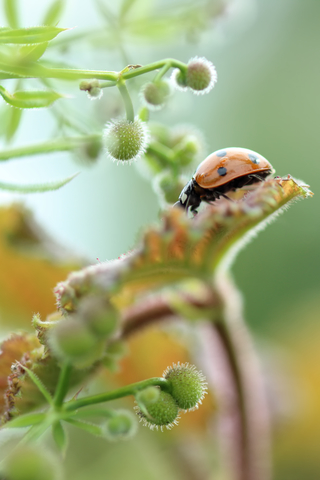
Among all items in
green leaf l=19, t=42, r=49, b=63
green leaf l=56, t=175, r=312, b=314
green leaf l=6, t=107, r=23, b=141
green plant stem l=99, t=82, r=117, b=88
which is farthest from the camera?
green leaf l=6, t=107, r=23, b=141

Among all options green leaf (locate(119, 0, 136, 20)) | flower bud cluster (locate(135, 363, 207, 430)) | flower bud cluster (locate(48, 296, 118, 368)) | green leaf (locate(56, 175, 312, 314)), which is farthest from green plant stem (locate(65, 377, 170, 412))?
green leaf (locate(119, 0, 136, 20))

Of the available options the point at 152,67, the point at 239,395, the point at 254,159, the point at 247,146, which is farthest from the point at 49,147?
the point at 247,146

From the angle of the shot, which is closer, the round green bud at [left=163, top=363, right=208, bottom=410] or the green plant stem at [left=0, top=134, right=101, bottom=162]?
the round green bud at [left=163, top=363, right=208, bottom=410]

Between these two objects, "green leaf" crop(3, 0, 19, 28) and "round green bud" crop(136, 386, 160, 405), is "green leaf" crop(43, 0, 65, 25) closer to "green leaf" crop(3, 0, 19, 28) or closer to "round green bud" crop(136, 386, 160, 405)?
"green leaf" crop(3, 0, 19, 28)

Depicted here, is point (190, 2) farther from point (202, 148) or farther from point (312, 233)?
point (312, 233)

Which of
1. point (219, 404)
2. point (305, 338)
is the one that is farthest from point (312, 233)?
point (219, 404)

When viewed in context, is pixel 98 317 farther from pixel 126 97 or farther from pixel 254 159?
pixel 254 159
